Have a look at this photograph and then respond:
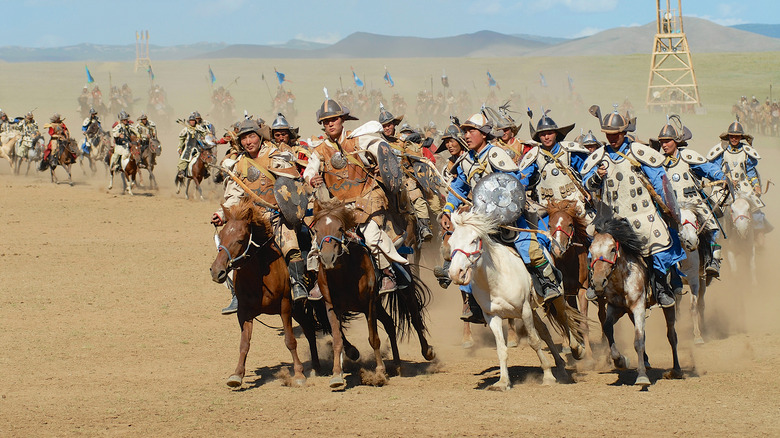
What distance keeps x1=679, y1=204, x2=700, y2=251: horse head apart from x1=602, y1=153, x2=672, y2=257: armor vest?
2.44 feet

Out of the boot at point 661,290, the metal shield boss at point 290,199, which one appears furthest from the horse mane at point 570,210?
the metal shield boss at point 290,199

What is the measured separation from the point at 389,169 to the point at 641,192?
8.15 ft

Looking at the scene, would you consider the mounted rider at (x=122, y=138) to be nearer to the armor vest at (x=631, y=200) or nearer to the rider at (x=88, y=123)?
the rider at (x=88, y=123)

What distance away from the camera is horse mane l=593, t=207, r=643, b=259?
9.23 meters

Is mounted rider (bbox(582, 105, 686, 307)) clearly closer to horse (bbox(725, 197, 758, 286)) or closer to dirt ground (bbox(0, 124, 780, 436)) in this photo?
dirt ground (bbox(0, 124, 780, 436))

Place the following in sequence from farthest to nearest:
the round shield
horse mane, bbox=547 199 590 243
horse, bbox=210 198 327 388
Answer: horse mane, bbox=547 199 590 243 → horse, bbox=210 198 327 388 → the round shield

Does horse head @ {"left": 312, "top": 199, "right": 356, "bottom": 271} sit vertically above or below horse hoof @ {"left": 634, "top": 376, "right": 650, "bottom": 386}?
above

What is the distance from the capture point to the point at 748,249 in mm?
15445

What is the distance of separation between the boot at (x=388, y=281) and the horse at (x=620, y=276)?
1997 millimetres

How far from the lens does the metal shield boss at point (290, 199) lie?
9.68m

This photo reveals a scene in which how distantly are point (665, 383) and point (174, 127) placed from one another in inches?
2160

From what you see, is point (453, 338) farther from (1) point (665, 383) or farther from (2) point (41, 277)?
(2) point (41, 277)

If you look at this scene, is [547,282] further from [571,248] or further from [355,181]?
[355,181]

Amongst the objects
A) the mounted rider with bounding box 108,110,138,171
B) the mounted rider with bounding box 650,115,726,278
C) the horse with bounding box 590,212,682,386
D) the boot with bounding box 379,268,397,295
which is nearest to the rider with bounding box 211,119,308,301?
the boot with bounding box 379,268,397,295
